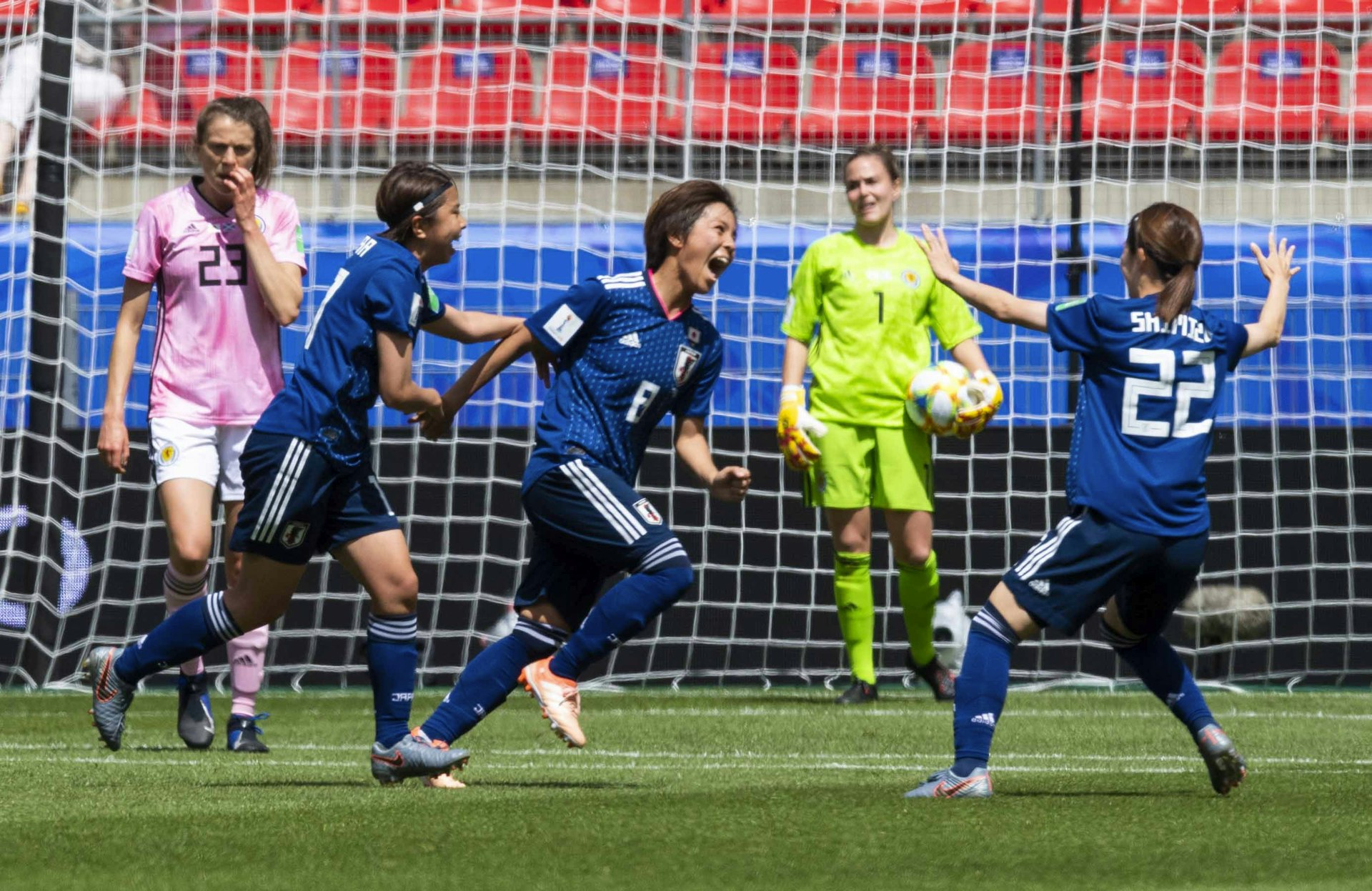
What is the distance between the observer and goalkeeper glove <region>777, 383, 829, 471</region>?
6.28 metres

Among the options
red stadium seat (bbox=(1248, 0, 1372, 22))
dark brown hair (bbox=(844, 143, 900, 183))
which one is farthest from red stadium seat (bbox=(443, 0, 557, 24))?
red stadium seat (bbox=(1248, 0, 1372, 22))

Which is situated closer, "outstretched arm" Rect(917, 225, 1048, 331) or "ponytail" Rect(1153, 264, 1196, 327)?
"ponytail" Rect(1153, 264, 1196, 327)

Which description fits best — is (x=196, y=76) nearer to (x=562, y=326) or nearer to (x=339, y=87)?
(x=339, y=87)

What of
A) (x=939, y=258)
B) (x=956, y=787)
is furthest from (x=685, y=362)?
(x=956, y=787)

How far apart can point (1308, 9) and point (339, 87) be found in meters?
4.68

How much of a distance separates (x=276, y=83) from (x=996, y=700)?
306 inches

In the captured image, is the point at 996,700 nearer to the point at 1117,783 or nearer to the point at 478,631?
the point at 1117,783

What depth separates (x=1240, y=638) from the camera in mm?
8367

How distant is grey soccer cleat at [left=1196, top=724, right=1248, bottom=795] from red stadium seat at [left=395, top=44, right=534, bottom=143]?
6196 mm

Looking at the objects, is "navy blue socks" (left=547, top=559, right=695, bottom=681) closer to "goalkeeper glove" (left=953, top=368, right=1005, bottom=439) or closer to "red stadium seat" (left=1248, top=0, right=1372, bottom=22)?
"goalkeeper glove" (left=953, top=368, right=1005, bottom=439)

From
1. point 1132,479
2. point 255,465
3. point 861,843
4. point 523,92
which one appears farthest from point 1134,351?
point 523,92

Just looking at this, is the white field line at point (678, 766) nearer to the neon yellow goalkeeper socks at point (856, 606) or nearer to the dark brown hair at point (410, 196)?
the dark brown hair at point (410, 196)

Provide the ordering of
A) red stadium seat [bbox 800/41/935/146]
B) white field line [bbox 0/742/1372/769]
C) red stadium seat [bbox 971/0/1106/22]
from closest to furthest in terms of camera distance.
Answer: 1. white field line [bbox 0/742/1372/769]
2. red stadium seat [bbox 971/0/1106/22]
3. red stadium seat [bbox 800/41/935/146]

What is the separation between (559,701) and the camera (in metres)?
4.47
